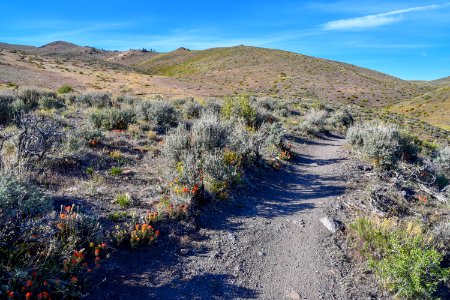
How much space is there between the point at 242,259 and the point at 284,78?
5787 cm

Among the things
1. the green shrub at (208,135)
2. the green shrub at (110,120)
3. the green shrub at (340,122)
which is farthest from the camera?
the green shrub at (340,122)

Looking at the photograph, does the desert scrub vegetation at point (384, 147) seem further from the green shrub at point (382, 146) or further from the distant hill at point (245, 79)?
the distant hill at point (245, 79)

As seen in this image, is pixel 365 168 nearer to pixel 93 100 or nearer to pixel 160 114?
pixel 160 114

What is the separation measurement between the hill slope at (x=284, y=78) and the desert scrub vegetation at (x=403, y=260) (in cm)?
3672

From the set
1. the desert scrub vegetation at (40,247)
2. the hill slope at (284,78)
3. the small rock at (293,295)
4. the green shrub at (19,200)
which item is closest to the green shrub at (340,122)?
the small rock at (293,295)

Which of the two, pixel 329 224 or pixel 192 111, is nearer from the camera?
pixel 329 224

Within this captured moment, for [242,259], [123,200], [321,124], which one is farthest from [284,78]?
[242,259]

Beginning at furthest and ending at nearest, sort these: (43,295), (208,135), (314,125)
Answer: (314,125) → (208,135) → (43,295)

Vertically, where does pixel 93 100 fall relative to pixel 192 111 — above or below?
above

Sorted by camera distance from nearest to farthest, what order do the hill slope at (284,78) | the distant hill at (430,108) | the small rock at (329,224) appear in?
the small rock at (329,224)
the distant hill at (430,108)
the hill slope at (284,78)

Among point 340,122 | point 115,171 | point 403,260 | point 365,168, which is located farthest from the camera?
point 340,122

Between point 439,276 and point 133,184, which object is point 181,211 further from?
point 439,276

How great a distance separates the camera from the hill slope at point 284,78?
51562 mm

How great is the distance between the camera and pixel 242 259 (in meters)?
4.63
